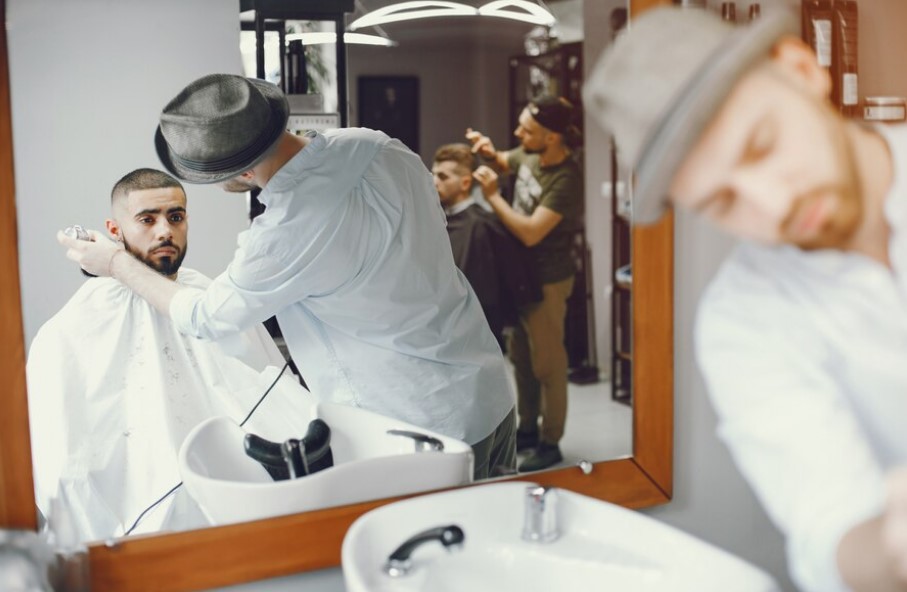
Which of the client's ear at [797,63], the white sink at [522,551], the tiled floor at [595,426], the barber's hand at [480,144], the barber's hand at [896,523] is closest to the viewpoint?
the barber's hand at [896,523]

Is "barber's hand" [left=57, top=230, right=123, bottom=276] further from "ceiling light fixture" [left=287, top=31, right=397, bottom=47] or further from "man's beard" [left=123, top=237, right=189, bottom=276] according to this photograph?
"ceiling light fixture" [left=287, top=31, right=397, bottom=47]

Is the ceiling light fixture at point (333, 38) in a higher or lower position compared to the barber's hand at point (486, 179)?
higher

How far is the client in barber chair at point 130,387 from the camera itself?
1.19 metres

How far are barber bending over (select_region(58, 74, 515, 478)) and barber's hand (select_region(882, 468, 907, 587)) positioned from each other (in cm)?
68

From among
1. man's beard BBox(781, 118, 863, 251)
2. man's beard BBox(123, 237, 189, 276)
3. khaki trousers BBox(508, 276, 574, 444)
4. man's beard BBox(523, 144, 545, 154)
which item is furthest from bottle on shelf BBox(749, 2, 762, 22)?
man's beard BBox(123, 237, 189, 276)

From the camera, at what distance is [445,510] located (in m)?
1.27

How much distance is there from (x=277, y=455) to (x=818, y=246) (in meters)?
0.80

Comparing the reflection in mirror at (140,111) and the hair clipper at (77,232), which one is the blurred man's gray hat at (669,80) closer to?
the reflection in mirror at (140,111)

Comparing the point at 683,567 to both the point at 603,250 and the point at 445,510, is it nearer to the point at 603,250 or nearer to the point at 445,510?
the point at 445,510

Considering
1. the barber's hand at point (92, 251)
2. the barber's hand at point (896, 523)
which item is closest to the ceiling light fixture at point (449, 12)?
the barber's hand at point (92, 251)

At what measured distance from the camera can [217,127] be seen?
1217mm

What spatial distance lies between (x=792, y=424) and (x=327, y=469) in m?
0.69

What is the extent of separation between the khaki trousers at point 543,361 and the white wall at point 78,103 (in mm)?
569

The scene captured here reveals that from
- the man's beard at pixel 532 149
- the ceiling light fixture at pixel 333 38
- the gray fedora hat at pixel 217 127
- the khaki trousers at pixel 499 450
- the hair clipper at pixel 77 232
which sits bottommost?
the khaki trousers at pixel 499 450
